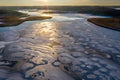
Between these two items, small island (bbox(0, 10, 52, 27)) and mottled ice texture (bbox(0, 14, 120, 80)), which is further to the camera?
small island (bbox(0, 10, 52, 27))

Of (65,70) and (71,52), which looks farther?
(71,52)

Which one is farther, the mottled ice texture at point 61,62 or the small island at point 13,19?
the small island at point 13,19

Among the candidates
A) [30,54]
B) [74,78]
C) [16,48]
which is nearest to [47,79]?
[74,78]

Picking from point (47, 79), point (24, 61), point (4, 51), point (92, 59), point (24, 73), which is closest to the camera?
point (47, 79)

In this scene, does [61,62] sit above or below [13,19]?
below

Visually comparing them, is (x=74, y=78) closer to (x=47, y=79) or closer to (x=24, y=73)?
(x=47, y=79)

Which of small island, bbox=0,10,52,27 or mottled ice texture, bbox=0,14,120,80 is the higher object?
small island, bbox=0,10,52,27

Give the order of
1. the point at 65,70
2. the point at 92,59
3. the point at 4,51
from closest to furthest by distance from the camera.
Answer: the point at 65,70 < the point at 92,59 < the point at 4,51

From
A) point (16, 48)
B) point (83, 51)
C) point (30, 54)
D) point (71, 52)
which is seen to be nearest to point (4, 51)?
point (16, 48)

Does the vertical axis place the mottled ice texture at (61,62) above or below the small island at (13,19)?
below

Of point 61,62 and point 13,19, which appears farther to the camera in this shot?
point 13,19
